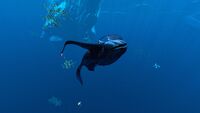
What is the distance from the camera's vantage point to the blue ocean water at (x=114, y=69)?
28234mm

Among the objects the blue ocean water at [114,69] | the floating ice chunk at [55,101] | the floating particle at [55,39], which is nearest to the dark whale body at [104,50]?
the blue ocean water at [114,69]

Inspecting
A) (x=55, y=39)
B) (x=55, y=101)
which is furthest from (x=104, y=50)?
(x=55, y=39)

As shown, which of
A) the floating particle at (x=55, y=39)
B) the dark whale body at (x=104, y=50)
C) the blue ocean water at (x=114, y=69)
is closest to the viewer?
the dark whale body at (x=104, y=50)

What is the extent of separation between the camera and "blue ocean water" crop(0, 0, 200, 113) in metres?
28.2

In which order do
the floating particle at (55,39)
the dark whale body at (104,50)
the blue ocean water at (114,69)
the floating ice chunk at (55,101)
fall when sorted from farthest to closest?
the floating particle at (55,39) → the blue ocean water at (114,69) → the floating ice chunk at (55,101) → the dark whale body at (104,50)

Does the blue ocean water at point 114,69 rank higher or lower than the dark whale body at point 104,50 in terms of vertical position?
higher

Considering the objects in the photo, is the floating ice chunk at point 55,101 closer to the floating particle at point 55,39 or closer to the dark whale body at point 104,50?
the floating particle at point 55,39

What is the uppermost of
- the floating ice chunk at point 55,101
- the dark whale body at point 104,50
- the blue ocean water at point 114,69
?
the blue ocean water at point 114,69

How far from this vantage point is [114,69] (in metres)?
33.3

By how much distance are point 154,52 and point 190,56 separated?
37.0 ft

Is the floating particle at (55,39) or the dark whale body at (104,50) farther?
the floating particle at (55,39)

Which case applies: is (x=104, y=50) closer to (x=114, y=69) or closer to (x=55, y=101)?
(x=55, y=101)

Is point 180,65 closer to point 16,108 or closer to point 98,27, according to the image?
point 98,27

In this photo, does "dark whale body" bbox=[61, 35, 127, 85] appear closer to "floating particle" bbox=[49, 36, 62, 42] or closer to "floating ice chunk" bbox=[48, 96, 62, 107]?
"floating ice chunk" bbox=[48, 96, 62, 107]
